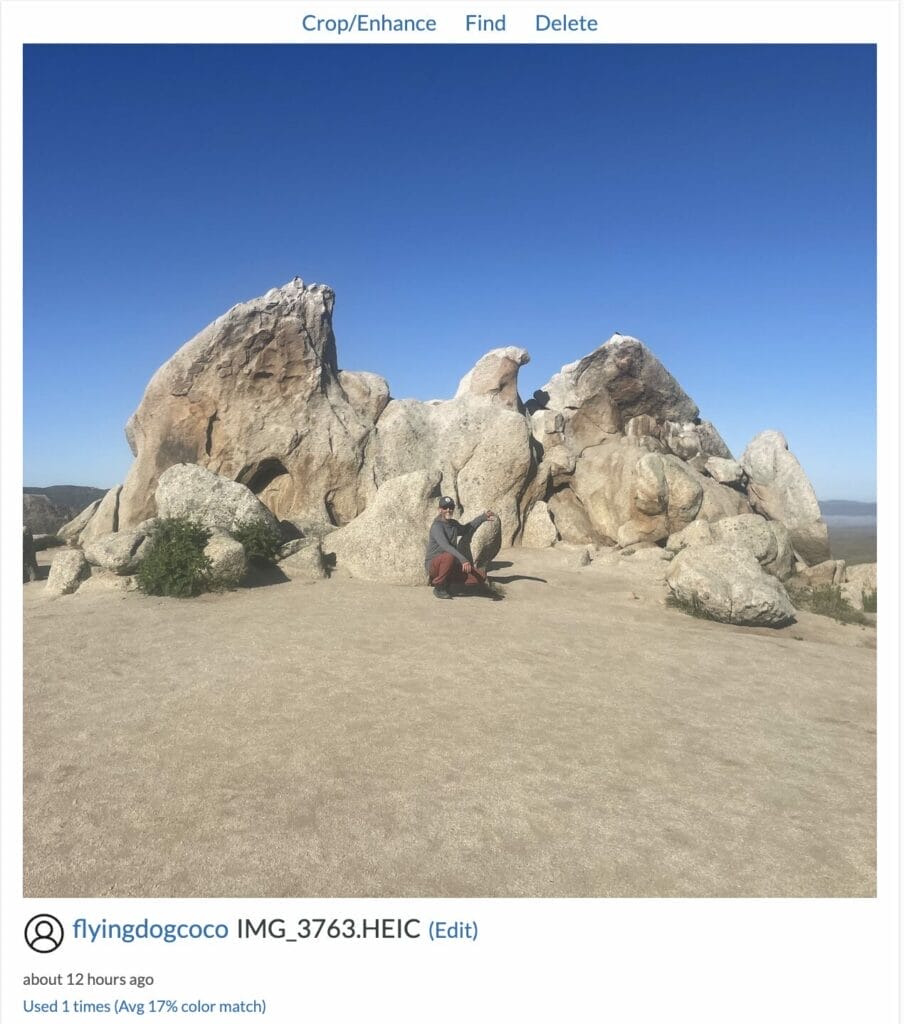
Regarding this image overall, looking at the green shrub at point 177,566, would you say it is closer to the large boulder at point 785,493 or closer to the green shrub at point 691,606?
the green shrub at point 691,606

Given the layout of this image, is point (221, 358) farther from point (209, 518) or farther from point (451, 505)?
point (451, 505)

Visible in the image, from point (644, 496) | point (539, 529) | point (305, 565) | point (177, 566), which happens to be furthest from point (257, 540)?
point (644, 496)

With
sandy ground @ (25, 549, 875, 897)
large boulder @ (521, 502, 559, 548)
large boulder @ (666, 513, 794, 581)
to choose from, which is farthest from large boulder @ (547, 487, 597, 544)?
sandy ground @ (25, 549, 875, 897)

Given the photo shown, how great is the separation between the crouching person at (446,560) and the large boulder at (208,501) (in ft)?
10.8

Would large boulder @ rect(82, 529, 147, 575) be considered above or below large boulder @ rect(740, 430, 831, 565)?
below

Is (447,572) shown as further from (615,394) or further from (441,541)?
(615,394)

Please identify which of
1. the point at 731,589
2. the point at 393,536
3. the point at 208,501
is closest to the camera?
the point at 731,589

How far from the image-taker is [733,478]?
19250 millimetres

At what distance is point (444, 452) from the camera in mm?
18188

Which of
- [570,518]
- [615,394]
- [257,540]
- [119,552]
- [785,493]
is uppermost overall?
[615,394]

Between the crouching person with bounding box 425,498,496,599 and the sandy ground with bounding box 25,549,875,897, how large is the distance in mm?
1599

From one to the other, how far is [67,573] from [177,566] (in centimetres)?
244

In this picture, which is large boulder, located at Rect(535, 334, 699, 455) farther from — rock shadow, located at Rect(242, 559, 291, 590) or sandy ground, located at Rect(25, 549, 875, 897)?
sandy ground, located at Rect(25, 549, 875, 897)

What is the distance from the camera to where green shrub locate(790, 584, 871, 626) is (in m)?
10.7
